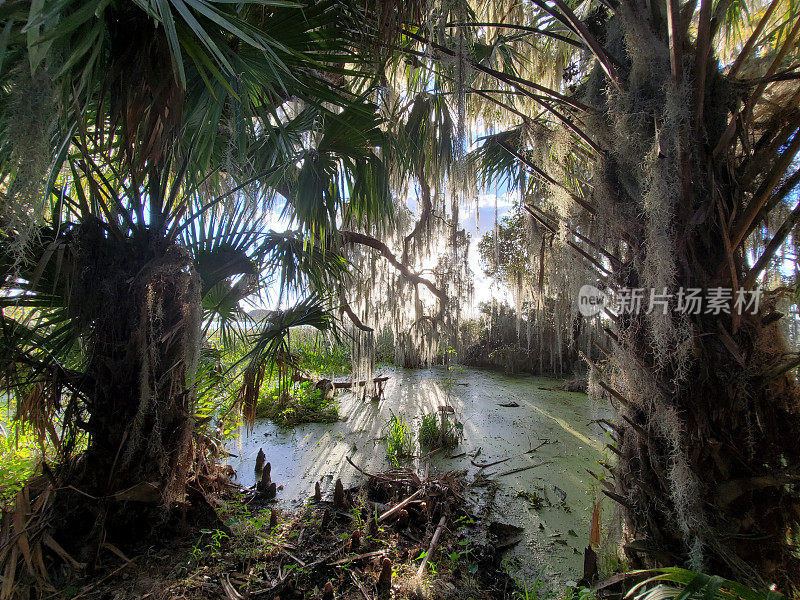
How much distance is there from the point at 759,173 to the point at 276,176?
7.21ft

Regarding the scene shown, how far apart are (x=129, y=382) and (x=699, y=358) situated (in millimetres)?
2301

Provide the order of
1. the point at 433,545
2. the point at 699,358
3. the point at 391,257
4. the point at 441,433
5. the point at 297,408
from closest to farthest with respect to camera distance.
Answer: the point at 699,358, the point at 433,545, the point at 441,433, the point at 391,257, the point at 297,408

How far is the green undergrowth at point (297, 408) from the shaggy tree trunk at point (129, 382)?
2445 mm

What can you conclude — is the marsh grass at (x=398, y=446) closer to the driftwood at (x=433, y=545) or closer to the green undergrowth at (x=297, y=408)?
the driftwood at (x=433, y=545)

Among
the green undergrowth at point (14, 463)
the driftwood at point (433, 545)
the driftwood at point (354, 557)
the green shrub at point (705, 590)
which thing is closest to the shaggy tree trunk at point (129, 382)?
the green undergrowth at point (14, 463)

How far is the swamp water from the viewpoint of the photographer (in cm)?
196

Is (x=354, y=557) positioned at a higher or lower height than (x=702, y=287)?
lower

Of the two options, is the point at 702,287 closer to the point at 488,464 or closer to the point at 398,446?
the point at 488,464

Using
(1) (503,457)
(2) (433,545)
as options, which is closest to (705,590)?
(2) (433,545)

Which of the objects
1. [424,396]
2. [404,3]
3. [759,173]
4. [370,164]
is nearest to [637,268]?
[759,173]

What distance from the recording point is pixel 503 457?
3.11 metres

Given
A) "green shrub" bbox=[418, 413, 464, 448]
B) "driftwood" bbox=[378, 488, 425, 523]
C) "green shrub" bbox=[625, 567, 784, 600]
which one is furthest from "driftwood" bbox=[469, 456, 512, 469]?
"green shrub" bbox=[625, 567, 784, 600]

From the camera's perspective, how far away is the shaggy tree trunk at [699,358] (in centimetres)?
102

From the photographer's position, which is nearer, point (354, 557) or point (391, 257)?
point (354, 557)
